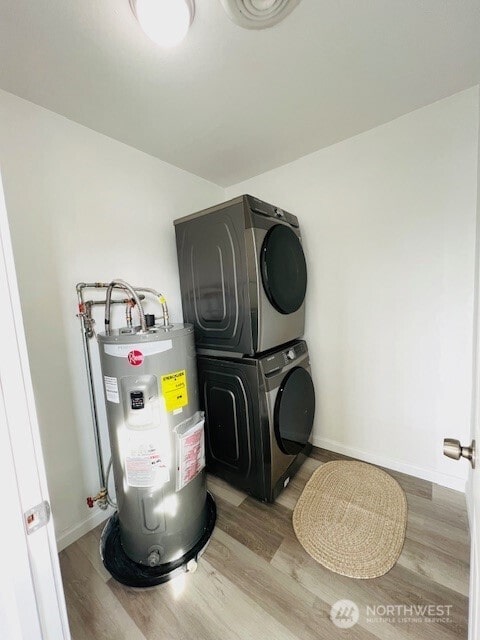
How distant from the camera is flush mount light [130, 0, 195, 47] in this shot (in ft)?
2.77

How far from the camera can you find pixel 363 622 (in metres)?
0.99

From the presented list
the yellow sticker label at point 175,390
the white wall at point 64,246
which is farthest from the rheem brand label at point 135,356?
the white wall at point 64,246

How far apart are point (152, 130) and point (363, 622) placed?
255 centimetres

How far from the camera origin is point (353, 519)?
143 centimetres

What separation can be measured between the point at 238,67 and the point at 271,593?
2311 mm

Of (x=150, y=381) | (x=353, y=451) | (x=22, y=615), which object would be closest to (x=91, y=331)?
(x=150, y=381)

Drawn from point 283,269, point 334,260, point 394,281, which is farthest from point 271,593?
A: point 334,260

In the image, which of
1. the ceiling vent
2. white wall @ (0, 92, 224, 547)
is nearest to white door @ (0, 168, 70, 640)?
white wall @ (0, 92, 224, 547)

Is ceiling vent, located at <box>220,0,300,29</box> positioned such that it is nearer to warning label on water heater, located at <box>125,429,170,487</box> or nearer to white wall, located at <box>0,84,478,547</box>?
white wall, located at <box>0,84,478,547</box>

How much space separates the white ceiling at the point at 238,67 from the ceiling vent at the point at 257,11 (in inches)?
1.7

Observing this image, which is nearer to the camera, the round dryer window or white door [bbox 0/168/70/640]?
white door [bbox 0/168/70/640]

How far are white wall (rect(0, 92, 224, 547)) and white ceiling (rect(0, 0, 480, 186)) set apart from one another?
14 cm

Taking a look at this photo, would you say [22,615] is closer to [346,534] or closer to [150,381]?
[150,381]

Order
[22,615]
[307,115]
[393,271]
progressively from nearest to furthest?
[22,615], [307,115], [393,271]
